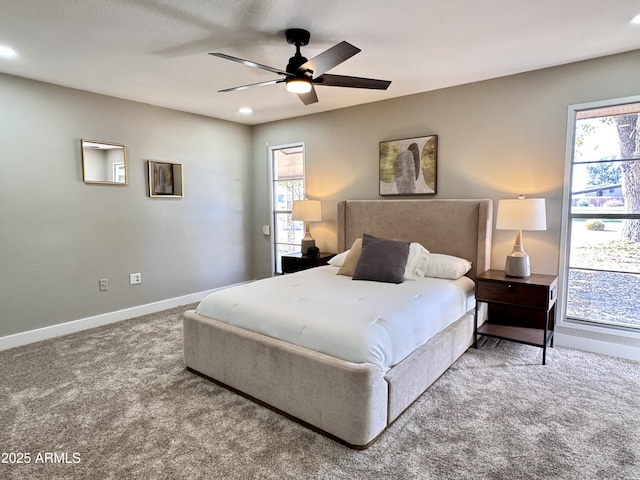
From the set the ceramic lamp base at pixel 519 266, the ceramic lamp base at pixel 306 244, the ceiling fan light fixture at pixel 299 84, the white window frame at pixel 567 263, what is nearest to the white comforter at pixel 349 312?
the ceramic lamp base at pixel 519 266

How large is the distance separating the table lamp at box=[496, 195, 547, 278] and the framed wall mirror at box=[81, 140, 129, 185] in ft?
13.2

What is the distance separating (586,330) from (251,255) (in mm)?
4358

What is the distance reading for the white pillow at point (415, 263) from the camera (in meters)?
3.39

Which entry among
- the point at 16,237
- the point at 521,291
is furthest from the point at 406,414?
the point at 16,237

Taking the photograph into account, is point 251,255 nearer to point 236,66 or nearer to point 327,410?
point 236,66

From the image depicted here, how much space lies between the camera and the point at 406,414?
2.24 meters

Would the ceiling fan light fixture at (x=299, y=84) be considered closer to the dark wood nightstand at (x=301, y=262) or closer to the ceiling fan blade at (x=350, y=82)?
the ceiling fan blade at (x=350, y=82)

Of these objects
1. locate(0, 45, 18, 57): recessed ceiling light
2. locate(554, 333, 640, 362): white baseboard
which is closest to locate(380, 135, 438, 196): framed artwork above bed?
locate(554, 333, 640, 362): white baseboard

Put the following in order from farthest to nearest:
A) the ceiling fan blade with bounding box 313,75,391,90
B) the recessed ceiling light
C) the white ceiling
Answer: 1. the recessed ceiling light
2. the ceiling fan blade with bounding box 313,75,391,90
3. the white ceiling

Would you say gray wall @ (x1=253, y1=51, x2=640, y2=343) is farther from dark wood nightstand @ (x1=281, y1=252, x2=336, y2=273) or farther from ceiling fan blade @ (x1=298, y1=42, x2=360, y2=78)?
ceiling fan blade @ (x1=298, y1=42, x2=360, y2=78)

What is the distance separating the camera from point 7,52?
2799 mm

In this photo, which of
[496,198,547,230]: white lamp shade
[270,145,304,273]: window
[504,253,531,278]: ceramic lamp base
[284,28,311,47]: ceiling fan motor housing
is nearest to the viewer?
[284,28,311,47]: ceiling fan motor housing

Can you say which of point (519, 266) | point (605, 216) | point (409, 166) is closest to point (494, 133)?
point (409, 166)

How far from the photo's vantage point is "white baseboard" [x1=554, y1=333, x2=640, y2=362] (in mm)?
3039
